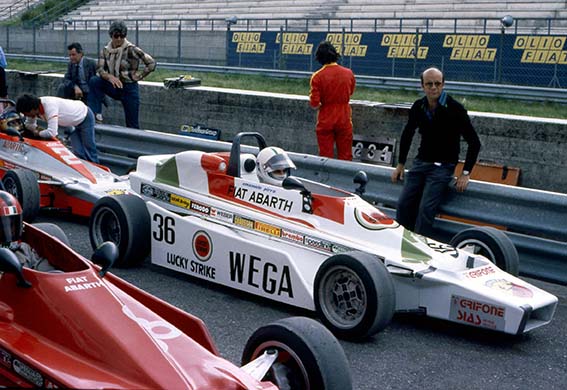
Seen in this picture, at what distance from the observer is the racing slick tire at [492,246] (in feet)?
25.2

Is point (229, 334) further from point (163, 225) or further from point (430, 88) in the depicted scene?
point (430, 88)

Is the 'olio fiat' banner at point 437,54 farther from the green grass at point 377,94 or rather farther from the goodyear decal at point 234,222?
the goodyear decal at point 234,222

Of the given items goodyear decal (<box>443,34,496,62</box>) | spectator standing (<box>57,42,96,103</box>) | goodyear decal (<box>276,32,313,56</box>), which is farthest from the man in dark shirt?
goodyear decal (<box>276,32,313,56</box>)

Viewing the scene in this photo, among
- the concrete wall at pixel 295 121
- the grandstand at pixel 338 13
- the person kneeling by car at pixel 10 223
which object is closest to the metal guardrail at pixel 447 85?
the grandstand at pixel 338 13

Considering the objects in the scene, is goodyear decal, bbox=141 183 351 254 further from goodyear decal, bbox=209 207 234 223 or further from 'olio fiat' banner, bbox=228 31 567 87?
'olio fiat' banner, bbox=228 31 567 87

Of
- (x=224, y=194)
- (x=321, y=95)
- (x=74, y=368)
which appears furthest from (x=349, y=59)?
(x=74, y=368)

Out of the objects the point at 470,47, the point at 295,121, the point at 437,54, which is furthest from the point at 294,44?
the point at 295,121

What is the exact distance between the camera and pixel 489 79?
1870cm

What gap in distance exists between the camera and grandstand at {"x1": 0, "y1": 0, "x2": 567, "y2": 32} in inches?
904

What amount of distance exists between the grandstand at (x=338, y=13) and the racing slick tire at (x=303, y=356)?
1548 centimetres

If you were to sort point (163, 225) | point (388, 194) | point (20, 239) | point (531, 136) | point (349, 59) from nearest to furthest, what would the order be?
point (20, 239), point (163, 225), point (388, 194), point (531, 136), point (349, 59)

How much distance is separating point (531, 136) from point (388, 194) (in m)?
2.29

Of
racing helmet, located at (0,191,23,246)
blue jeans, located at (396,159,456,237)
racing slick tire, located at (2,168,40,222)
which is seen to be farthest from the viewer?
racing slick tire, located at (2,168,40,222)

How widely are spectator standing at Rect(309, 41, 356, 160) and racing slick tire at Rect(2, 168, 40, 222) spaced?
345 centimetres
